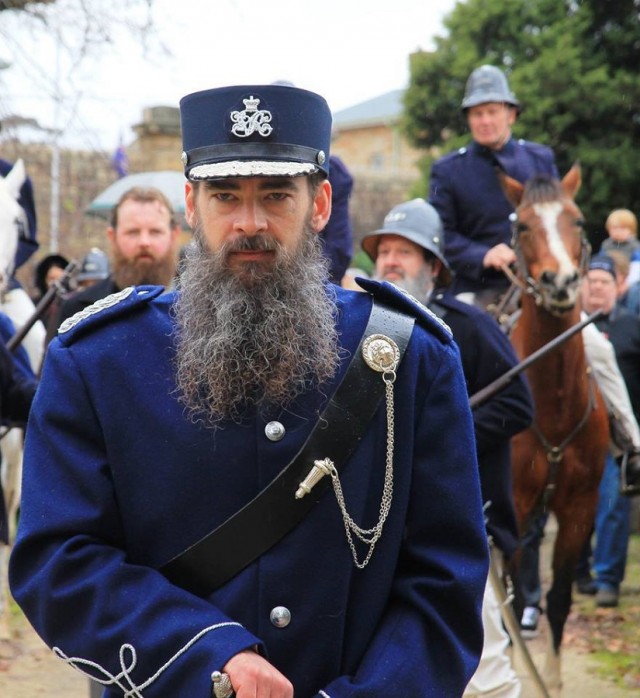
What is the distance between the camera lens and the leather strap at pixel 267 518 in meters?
2.66

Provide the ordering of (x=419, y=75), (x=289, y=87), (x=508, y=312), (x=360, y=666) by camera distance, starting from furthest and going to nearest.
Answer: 1. (x=419, y=75)
2. (x=508, y=312)
3. (x=289, y=87)
4. (x=360, y=666)

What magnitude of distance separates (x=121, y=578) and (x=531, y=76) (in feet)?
62.9

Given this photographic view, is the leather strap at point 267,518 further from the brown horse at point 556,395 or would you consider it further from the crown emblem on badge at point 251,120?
the brown horse at point 556,395

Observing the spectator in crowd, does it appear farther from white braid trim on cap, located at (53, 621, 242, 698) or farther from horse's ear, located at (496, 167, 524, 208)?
white braid trim on cap, located at (53, 621, 242, 698)

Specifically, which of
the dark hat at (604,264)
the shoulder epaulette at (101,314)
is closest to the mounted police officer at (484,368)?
the shoulder epaulette at (101,314)

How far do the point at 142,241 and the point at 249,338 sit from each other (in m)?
3.54

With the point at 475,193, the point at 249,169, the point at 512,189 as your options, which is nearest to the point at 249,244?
the point at 249,169

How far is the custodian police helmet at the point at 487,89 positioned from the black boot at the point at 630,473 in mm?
2301

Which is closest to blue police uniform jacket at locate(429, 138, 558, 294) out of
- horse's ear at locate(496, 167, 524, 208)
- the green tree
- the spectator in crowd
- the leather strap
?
horse's ear at locate(496, 167, 524, 208)

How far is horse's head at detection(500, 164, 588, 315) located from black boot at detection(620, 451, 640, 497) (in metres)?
1.34

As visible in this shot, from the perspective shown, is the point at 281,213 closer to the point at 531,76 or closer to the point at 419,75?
the point at 531,76

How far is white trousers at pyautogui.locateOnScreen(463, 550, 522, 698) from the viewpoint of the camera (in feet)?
17.0

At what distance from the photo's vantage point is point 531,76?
20.8 metres

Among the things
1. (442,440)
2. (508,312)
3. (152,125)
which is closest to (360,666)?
(442,440)
